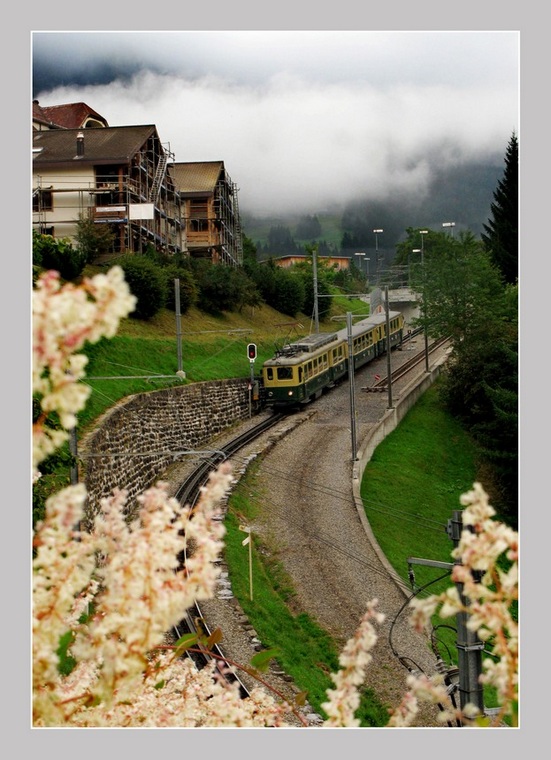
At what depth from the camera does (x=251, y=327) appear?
58.7 feet

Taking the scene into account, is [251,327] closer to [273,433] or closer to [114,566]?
[273,433]

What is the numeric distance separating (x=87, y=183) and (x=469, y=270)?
8.05 meters

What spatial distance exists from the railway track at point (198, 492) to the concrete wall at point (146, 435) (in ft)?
1.10

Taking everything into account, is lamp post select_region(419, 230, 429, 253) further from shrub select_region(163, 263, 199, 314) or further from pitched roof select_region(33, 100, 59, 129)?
pitched roof select_region(33, 100, 59, 129)

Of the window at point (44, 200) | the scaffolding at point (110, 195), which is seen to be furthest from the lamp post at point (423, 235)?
the window at point (44, 200)

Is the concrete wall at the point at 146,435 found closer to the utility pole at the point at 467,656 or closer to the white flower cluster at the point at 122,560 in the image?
the utility pole at the point at 467,656

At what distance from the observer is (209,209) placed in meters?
12.1

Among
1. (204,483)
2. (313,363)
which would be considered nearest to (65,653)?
(204,483)

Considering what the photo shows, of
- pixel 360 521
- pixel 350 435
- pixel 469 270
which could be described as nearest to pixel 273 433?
pixel 350 435

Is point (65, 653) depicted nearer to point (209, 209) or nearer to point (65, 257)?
point (65, 257)

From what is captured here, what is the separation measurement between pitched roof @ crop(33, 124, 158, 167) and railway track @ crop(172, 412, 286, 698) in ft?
11.1

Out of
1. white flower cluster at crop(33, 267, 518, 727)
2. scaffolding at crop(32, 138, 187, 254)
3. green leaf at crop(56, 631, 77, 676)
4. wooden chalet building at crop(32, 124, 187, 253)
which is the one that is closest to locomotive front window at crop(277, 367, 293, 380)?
scaffolding at crop(32, 138, 187, 254)

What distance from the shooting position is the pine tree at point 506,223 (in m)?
8.54

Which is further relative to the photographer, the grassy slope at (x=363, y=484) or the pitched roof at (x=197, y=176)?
the pitched roof at (x=197, y=176)
